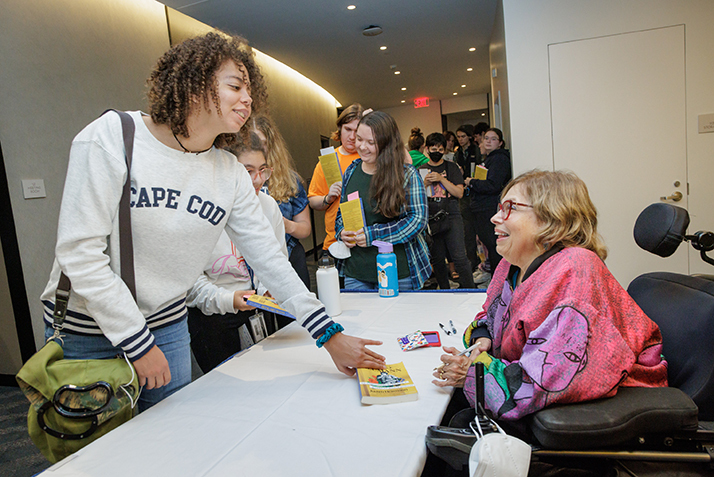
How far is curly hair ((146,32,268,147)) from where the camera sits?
1017 mm

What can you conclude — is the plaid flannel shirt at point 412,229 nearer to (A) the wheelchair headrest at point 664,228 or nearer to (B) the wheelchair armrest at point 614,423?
(A) the wheelchair headrest at point 664,228

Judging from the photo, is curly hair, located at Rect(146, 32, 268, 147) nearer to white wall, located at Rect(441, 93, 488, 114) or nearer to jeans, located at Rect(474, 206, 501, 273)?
jeans, located at Rect(474, 206, 501, 273)

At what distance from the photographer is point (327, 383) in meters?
1.13

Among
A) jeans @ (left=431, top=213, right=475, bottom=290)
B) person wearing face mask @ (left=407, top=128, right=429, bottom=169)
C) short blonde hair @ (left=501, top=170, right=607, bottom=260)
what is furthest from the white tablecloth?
person wearing face mask @ (left=407, top=128, right=429, bottom=169)

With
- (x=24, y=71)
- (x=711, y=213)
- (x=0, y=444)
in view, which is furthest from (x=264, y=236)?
(x=711, y=213)

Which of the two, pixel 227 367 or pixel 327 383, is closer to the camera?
pixel 327 383

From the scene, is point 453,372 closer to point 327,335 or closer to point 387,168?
point 327,335

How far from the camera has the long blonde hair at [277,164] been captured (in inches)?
79.4

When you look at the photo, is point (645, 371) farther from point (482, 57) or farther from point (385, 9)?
point (482, 57)

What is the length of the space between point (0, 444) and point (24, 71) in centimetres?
223

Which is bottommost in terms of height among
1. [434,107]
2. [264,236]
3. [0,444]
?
[0,444]

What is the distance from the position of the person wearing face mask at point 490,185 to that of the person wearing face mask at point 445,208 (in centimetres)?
25

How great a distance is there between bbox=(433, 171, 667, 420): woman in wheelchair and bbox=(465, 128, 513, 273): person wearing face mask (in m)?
2.85

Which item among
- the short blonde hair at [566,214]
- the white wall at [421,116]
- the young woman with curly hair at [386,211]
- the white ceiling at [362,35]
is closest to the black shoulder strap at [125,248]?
the short blonde hair at [566,214]
